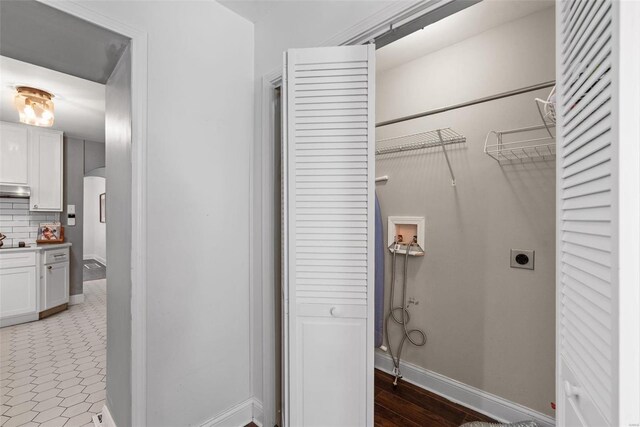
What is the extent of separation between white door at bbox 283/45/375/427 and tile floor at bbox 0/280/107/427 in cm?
171

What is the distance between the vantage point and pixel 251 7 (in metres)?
1.67

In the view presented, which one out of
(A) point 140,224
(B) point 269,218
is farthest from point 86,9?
(B) point 269,218

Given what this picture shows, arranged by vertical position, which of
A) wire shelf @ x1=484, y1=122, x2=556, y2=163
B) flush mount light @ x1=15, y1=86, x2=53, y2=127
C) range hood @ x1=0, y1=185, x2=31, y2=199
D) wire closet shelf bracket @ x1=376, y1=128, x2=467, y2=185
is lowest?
range hood @ x1=0, y1=185, x2=31, y2=199

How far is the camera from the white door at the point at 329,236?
1198 millimetres

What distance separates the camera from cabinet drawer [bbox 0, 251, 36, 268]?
11.0 feet

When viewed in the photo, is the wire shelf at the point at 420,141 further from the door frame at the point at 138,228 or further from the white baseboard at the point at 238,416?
the white baseboard at the point at 238,416

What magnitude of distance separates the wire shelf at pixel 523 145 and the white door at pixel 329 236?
1.03 m

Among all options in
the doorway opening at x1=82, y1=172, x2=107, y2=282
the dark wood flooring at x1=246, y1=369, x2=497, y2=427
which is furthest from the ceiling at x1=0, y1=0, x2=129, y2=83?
the doorway opening at x1=82, y1=172, x2=107, y2=282

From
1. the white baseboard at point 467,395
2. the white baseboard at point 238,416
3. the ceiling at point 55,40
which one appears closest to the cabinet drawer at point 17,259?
the ceiling at point 55,40

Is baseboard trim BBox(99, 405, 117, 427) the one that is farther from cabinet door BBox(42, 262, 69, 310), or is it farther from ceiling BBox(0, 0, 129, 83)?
cabinet door BBox(42, 262, 69, 310)

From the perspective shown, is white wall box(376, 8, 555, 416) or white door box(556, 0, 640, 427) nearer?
white door box(556, 0, 640, 427)

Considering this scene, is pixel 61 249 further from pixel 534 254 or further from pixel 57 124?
pixel 534 254

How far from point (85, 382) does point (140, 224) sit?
6.08 ft

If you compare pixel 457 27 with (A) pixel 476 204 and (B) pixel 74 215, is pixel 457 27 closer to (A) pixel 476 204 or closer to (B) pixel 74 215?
(A) pixel 476 204
